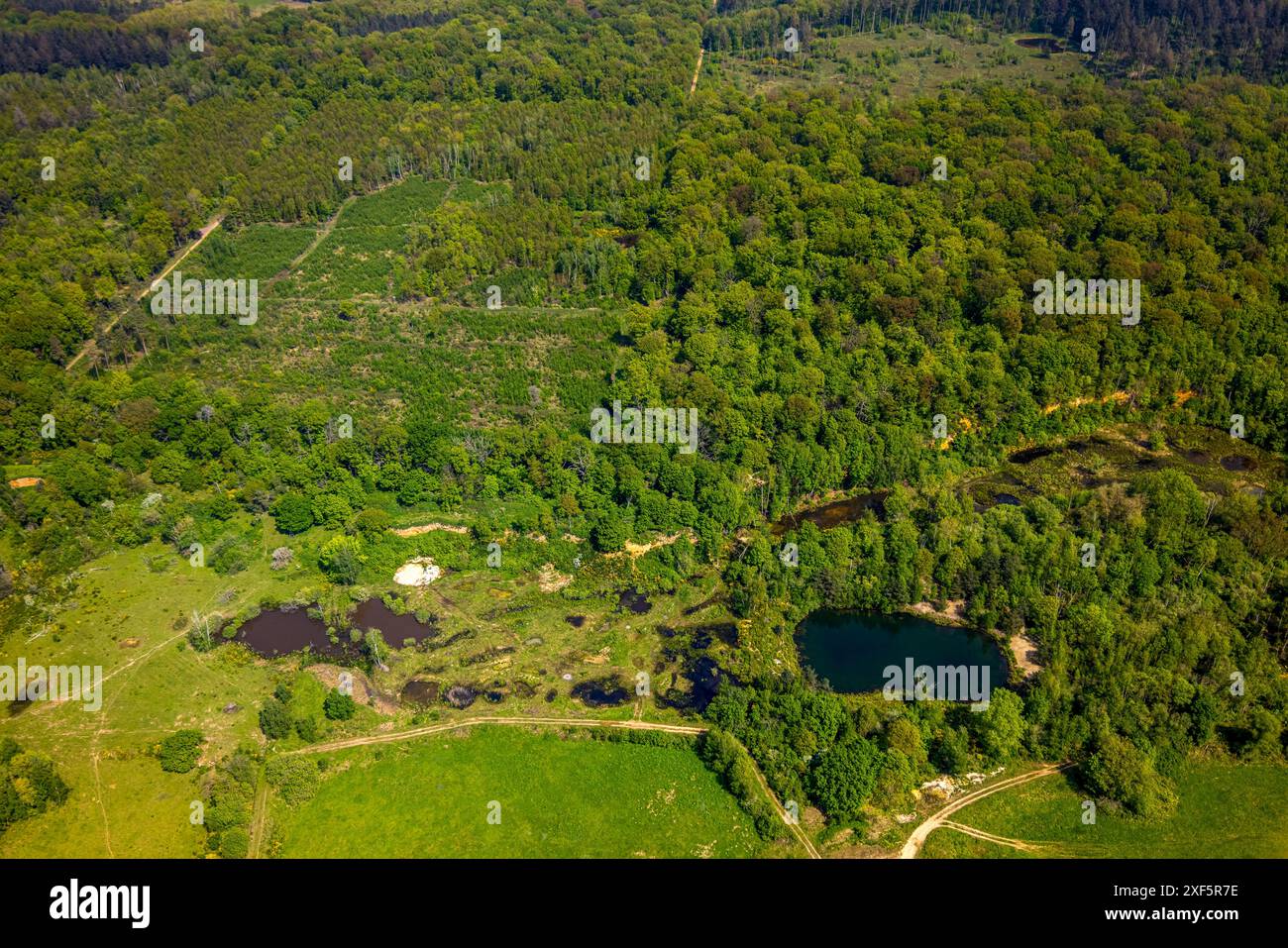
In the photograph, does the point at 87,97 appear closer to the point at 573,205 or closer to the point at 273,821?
the point at 573,205

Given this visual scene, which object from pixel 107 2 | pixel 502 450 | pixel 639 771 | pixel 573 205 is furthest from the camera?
pixel 107 2

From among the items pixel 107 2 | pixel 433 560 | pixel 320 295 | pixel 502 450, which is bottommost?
pixel 433 560

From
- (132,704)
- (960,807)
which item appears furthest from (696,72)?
(132,704)

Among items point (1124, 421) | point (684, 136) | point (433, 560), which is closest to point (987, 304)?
point (1124, 421)

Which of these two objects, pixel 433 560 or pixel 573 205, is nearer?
pixel 433 560

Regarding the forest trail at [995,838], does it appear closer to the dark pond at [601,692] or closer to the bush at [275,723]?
the dark pond at [601,692]
